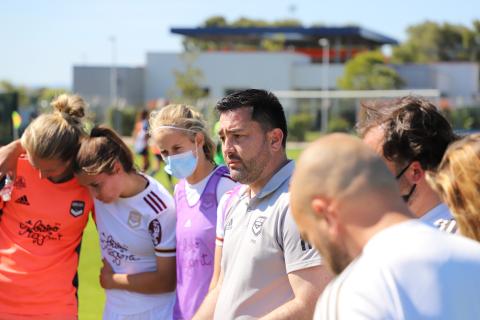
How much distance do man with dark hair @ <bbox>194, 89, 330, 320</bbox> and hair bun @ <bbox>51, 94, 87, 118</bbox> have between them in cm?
129

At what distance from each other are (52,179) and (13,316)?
2.83ft

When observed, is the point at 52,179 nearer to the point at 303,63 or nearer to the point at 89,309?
the point at 89,309

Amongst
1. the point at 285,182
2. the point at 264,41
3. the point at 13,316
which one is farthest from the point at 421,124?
the point at 264,41

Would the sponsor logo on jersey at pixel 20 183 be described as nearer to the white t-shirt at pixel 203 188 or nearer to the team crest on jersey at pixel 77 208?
the team crest on jersey at pixel 77 208

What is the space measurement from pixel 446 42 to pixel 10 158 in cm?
9294

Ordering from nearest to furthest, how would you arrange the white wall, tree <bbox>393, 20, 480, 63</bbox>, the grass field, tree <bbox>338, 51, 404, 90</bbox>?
1. the grass field
2. tree <bbox>338, 51, 404, 90</bbox>
3. the white wall
4. tree <bbox>393, 20, 480, 63</bbox>

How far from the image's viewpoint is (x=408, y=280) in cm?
188

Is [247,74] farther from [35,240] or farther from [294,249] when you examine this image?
[294,249]

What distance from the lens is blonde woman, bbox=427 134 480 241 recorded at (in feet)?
8.11

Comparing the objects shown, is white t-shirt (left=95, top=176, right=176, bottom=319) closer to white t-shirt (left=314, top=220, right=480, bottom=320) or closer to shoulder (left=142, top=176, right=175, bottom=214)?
shoulder (left=142, top=176, right=175, bottom=214)

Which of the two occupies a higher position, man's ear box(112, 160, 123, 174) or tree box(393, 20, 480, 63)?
tree box(393, 20, 480, 63)

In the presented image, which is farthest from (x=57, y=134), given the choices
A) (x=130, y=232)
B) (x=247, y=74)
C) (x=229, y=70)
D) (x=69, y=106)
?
(x=229, y=70)

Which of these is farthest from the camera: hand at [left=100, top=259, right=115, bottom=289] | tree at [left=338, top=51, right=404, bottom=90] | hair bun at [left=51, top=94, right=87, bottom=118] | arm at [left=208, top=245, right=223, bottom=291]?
tree at [left=338, top=51, right=404, bottom=90]
